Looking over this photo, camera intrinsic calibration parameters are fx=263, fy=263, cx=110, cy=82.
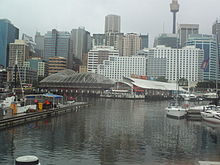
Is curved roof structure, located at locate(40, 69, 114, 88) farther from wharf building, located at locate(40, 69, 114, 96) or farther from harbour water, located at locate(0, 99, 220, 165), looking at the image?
harbour water, located at locate(0, 99, 220, 165)

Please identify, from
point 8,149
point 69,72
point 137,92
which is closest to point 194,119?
point 8,149

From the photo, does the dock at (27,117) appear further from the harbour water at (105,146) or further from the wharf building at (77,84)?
the wharf building at (77,84)

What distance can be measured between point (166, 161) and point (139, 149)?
4461 millimetres

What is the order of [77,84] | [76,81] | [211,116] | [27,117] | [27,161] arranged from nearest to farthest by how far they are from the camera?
1. [27,161]
2. [27,117]
3. [211,116]
4. [76,81]
5. [77,84]

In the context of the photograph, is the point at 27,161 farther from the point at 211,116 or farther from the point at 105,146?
the point at 211,116

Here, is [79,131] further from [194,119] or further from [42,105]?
[194,119]

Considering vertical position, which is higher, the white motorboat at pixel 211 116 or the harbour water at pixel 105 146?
the white motorboat at pixel 211 116

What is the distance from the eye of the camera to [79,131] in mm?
35844

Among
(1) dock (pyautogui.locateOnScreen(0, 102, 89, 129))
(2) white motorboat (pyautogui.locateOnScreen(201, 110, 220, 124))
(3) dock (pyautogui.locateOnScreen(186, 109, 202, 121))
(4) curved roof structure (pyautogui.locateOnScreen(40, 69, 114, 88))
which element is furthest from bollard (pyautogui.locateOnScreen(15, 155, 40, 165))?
(4) curved roof structure (pyautogui.locateOnScreen(40, 69, 114, 88))

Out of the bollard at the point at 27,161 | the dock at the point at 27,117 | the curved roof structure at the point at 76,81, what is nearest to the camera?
the bollard at the point at 27,161

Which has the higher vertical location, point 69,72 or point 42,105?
point 69,72

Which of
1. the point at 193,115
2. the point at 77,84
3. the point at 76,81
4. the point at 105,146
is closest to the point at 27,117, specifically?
the point at 105,146

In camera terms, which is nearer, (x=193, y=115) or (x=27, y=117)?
(x=27, y=117)

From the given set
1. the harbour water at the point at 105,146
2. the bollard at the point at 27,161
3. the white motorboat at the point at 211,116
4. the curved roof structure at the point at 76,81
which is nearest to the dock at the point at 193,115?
the white motorboat at the point at 211,116
